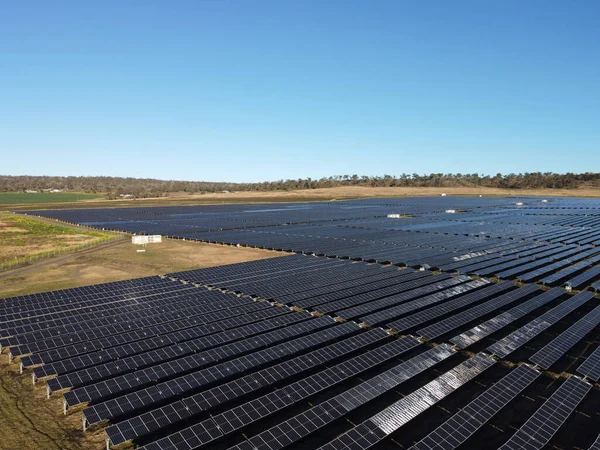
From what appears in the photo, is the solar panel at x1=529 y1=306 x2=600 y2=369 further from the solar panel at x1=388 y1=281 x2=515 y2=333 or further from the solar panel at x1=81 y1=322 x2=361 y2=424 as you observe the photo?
the solar panel at x1=81 y1=322 x2=361 y2=424

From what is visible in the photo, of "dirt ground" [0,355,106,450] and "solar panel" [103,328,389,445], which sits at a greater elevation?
"solar panel" [103,328,389,445]

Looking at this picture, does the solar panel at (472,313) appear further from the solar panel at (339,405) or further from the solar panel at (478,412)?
the solar panel at (478,412)

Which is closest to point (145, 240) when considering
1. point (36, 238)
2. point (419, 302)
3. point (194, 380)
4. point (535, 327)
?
point (36, 238)

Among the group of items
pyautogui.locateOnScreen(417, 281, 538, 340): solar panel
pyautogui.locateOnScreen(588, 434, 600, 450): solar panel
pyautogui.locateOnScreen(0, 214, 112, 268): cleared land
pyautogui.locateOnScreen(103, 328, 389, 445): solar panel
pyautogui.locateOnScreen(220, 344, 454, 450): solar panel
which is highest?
pyautogui.locateOnScreen(0, 214, 112, 268): cleared land

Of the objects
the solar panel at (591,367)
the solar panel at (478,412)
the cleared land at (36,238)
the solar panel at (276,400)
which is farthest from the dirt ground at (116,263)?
the solar panel at (591,367)

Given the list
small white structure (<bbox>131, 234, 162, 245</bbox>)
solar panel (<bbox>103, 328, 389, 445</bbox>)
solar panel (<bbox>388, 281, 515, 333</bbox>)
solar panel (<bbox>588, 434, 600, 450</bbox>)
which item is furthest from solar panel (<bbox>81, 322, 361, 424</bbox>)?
small white structure (<bbox>131, 234, 162, 245</bbox>)

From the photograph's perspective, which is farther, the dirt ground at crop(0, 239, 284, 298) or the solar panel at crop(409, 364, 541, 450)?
the dirt ground at crop(0, 239, 284, 298)
